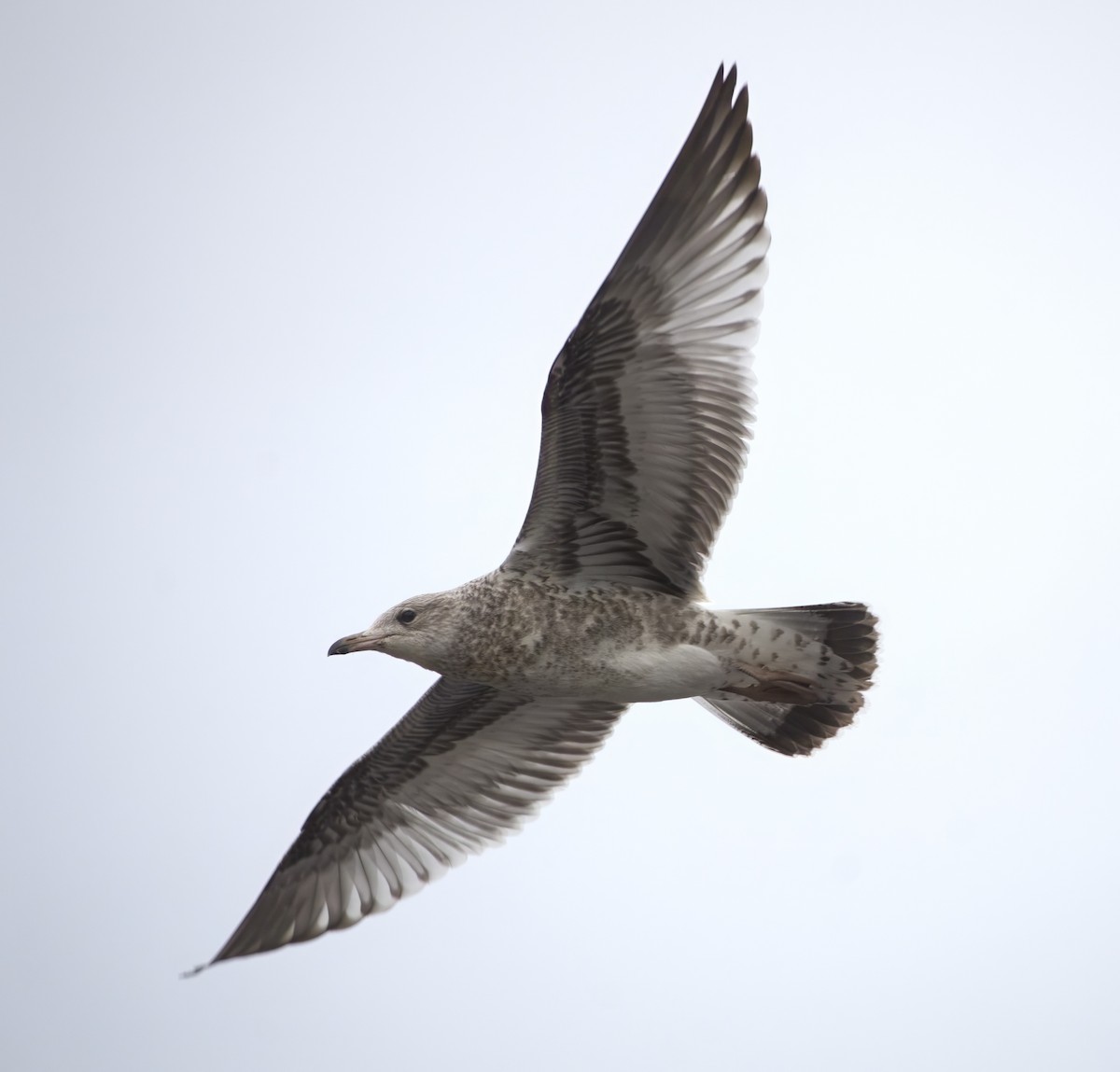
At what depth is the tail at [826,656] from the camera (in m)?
7.02

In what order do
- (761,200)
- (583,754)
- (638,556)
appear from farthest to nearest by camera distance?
(583,754) < (638,556) < (761,200)

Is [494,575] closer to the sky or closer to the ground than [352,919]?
closer to the sky

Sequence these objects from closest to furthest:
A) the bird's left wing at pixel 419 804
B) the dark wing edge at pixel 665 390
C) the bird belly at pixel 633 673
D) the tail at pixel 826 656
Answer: the dark wing edge at pixel 665 390 → the bird belly at pixel 633 673 → the tail at pixel 826 656 → the bird's left wing at pixel 419 804

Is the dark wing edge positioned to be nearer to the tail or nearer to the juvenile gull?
the juvenile gull

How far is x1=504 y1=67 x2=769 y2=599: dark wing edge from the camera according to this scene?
658cm

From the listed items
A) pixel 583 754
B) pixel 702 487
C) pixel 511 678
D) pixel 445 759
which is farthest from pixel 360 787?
pixel 702 487

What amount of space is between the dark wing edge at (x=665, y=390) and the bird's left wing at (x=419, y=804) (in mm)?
1328

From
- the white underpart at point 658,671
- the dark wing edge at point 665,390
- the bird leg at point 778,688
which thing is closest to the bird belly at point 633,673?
the white underpart at point 658,671

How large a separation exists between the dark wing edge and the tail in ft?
1.44

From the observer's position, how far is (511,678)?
22.6 feet

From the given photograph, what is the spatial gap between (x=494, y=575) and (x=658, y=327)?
1.30 m

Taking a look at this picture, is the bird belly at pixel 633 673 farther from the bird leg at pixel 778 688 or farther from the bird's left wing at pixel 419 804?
the bird's left wing at pixel 419 804

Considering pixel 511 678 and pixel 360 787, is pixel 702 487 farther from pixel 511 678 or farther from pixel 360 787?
pixel 360 787

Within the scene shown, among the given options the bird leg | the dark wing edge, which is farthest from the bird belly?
the dark wing edge
